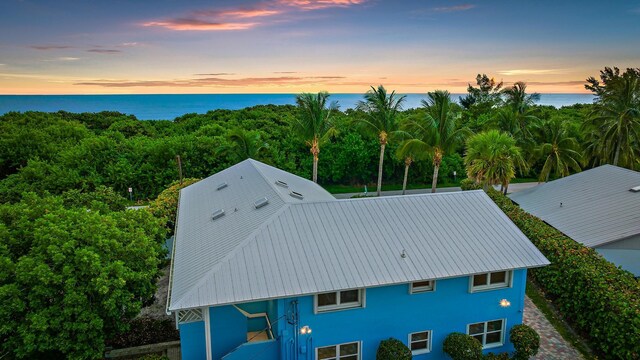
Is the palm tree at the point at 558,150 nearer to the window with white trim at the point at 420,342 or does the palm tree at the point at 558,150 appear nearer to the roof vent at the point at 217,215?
the window with white trim at the point at 420,342

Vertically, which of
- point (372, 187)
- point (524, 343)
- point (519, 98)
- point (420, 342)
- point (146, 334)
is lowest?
point (146, 334)

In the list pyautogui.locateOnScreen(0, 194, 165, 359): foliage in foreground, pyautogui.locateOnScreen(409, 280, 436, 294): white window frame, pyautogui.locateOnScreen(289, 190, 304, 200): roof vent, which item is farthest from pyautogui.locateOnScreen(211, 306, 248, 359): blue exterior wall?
pyautogui.locateOnScreen(289, 190, 304, 200): roof vent

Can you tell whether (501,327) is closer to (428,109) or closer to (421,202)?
(421,202)

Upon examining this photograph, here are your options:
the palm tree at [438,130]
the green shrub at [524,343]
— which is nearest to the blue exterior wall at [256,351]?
the green shrub at [524,343]

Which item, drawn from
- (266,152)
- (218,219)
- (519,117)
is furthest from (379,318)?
(519,117)

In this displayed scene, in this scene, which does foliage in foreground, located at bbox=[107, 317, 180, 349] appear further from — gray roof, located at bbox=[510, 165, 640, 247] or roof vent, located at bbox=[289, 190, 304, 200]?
gray roof, located at bbox=[510, 165, 640, 247]

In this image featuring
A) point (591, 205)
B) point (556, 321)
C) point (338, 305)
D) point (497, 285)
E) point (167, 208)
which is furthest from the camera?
point (167, 208)

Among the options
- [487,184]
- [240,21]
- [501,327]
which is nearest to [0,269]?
[501,327]

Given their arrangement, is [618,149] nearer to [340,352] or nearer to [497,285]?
[497,285]
